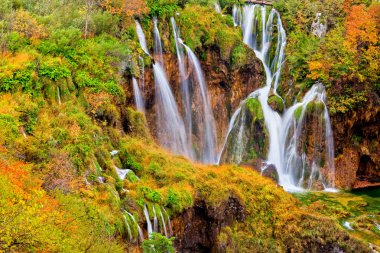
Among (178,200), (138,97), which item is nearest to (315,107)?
(138,97)

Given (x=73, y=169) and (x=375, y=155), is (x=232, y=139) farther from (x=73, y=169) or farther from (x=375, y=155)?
(x=73, y=169)

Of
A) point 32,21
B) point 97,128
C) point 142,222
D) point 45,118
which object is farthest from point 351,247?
point 32,21

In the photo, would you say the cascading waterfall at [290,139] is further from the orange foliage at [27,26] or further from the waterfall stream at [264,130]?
the orange foliage at [27,26]

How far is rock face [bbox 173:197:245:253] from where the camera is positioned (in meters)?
16.2

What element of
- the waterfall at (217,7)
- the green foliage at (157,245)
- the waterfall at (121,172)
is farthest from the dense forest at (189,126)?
the waterfall at (121,172)

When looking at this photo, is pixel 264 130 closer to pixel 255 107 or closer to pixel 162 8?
pixel 255 107

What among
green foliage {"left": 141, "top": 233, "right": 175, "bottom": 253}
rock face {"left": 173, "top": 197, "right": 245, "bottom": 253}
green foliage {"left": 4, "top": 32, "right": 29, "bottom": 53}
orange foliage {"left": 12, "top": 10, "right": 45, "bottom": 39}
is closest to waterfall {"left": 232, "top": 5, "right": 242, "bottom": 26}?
orange foliage {"left": 12, "top": 10, "right": 45, "bottom": 39}

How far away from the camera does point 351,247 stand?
54.0ft

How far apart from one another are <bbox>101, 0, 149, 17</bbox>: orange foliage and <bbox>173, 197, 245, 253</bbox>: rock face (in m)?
12.6

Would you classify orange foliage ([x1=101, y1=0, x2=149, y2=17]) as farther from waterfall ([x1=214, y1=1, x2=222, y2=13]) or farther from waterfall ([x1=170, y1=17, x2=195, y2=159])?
waterfall ([x1=214, y1=1, x2=222, y2=13])

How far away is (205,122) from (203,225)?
11.9 meters

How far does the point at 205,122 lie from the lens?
Answer: 27.9 metres

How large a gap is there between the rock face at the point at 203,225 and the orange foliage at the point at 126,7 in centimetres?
1259

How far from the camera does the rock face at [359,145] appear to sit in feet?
91.2
